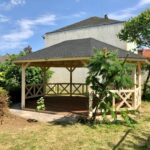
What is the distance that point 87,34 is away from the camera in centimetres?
3356

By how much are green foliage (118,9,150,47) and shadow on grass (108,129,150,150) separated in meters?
12.3

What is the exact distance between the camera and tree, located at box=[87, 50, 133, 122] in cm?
1138

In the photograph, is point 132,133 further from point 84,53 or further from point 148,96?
point 148,96

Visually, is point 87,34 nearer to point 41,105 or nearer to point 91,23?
point 91,23

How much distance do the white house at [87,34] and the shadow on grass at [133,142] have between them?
68.4ft

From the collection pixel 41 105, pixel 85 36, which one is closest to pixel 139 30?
pixel 41 105

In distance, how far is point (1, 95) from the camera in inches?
493

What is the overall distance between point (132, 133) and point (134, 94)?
13.5ft

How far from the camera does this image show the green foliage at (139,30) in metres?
21.2

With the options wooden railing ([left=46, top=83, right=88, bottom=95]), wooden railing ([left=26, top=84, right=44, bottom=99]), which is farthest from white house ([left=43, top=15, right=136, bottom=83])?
wooden railing ([left=26, top=84, right=44, bottom=99])

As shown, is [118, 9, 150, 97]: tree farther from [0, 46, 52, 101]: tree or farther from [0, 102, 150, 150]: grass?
[0, 102, 150, 150]: grass

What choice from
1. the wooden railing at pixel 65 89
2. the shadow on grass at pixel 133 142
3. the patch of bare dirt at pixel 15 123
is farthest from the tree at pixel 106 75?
the wooden railing at pixel 65 89

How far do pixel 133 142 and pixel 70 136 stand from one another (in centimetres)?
222

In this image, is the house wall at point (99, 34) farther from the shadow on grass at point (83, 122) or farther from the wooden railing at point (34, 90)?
the shadow on grass at point (83, 122)
